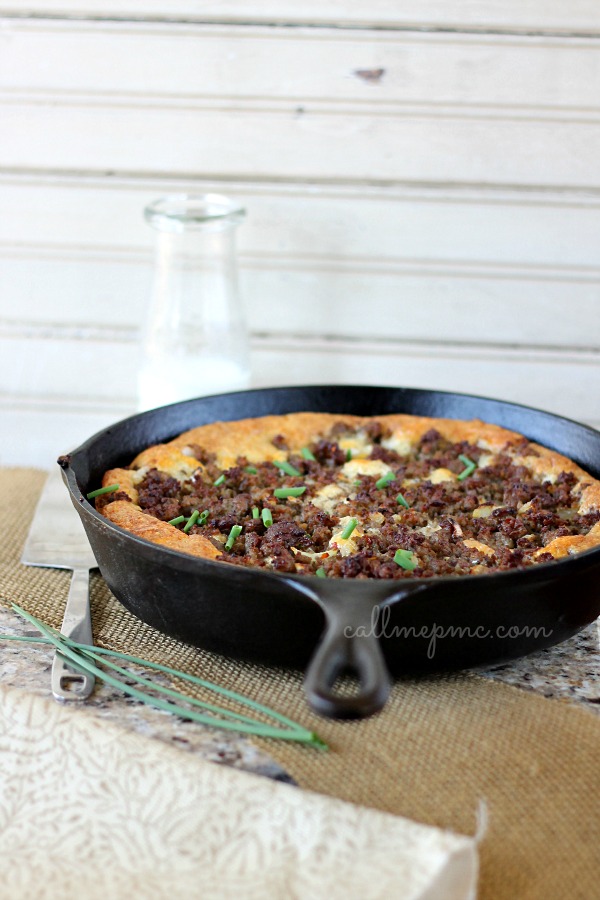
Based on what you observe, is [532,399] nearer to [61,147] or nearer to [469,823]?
[61,147]

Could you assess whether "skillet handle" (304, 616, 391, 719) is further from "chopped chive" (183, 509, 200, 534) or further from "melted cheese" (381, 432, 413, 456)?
"melted cheese" (381, 432, 413, 456)

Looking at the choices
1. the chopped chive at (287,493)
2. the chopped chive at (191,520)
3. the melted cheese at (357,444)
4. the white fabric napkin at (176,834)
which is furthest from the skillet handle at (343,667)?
the melted cheese at (357,444)

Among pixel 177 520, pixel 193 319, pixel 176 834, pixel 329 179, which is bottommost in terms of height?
pixel 176 834

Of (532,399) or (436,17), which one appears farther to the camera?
(532,399)

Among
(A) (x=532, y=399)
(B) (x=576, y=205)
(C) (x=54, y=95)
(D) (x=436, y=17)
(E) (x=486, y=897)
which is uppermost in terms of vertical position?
(D) (x=436, y=17)

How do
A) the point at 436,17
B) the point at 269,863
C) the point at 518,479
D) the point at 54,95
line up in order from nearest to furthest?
the point at 269,863 < the point at 518,479 < the point at 436,17 < the point at 54,95

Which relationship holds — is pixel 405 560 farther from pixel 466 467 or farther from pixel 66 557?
pixel 66 557

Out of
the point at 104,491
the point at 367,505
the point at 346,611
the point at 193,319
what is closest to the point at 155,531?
the point at 104,491

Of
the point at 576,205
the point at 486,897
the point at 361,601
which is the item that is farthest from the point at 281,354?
the point at 486,897
